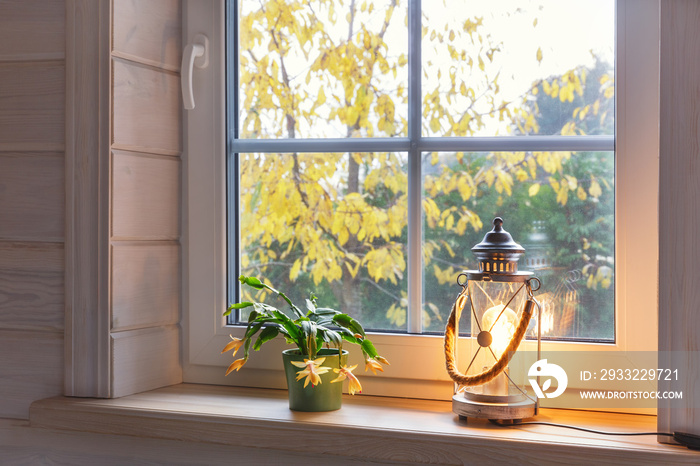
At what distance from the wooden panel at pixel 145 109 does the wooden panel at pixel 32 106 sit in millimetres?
108

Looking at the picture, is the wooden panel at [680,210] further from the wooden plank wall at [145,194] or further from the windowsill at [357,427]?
the wooden plank wall at [145,194]

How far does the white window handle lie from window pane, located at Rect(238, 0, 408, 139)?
73 millimetres

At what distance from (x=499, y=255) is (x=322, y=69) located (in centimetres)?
53

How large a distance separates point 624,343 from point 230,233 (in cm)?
78

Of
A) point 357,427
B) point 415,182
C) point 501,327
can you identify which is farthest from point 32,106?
point 501,327

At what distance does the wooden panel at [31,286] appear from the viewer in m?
1.31

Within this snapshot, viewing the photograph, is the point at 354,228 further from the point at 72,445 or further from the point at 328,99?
the point at 72,445

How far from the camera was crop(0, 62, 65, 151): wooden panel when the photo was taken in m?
1.31

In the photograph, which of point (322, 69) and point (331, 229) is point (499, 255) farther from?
point (322, 69)

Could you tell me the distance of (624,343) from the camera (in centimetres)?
121

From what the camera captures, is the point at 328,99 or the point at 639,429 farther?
the point at 328,99

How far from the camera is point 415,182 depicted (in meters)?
1.33

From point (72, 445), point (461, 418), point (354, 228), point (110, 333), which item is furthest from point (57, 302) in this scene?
point (461, 418)

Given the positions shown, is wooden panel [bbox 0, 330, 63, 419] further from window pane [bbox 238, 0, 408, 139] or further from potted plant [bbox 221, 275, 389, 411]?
window pane [bbox 238, 0, 408, 139]
